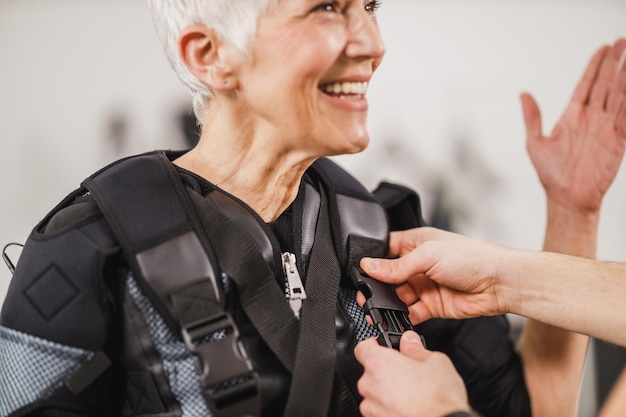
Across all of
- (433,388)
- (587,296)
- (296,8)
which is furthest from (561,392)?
(296,8)

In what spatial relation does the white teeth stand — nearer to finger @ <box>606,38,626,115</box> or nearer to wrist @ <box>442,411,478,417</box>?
wrist @ <box>442,411,478,417</box>

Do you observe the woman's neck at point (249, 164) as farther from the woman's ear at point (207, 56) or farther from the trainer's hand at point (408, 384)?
the trainer's hand at point (408, 384)

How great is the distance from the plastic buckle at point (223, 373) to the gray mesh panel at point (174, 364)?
0.05 metres

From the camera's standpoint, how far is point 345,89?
889 millimetres

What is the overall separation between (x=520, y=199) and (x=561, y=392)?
0.65 m

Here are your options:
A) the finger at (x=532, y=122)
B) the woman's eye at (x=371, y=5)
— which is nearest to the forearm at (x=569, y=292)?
the finger at (x=532, y=122)

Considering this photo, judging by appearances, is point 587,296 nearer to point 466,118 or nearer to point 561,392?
point 561,392

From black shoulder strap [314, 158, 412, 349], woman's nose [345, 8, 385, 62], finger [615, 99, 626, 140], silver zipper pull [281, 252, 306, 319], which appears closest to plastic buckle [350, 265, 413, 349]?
black shoulder strap [314, 158, 412, 349]

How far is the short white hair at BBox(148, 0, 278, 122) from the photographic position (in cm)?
83

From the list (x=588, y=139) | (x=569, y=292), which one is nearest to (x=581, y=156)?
(x=588, y=139)

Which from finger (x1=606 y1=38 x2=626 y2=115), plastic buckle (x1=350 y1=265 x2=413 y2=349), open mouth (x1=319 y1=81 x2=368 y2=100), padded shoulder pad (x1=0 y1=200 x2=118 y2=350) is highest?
open mouth (x1=319 y1=81 x2=368 y2=100)

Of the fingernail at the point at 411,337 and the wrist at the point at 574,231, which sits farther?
the wrist at the point at 574,231

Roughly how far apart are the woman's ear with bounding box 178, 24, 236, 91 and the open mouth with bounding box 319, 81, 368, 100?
0.14 meters

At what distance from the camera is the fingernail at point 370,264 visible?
96 cm
